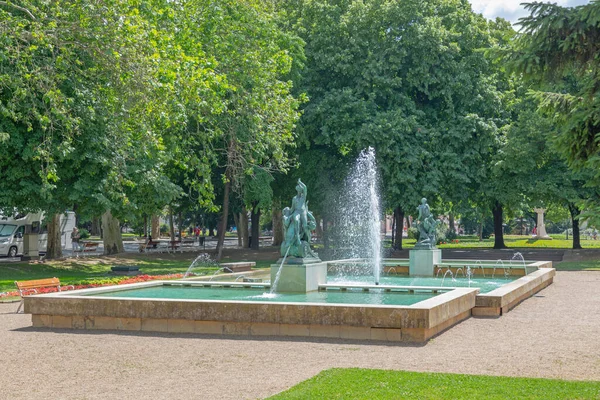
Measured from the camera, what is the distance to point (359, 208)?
139 feet

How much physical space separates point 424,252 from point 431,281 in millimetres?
2839

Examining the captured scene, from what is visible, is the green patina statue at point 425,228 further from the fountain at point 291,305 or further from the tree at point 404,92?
the tree at point 404,92

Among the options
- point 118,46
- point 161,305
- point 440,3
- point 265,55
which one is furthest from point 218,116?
point 161,305

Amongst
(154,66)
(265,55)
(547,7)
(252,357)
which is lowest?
(252,357)

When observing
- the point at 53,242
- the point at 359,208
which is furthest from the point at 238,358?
the point at 359,208

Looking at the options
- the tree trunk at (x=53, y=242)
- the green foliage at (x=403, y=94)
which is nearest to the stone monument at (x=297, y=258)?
the green foliage at (x=403, y=94)

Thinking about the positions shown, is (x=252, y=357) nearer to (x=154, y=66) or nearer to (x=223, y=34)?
(x=154, y=66)

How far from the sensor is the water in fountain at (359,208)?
3575 cm

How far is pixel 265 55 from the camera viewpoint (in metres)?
29.9

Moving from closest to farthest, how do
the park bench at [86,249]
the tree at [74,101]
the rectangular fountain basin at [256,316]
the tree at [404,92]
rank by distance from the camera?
1. the rectangular fountain basin at [256,316]
2. the tree at [74,101]
3. the tree at [404,92]
4. the park bench at [86,249]

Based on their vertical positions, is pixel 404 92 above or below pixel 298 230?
above

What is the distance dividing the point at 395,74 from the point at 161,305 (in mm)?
25901

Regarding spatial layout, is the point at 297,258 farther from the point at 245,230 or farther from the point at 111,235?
the point at 245,230

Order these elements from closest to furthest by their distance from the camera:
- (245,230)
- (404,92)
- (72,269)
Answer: (72,269)
(404,92)
(245,230)
